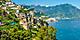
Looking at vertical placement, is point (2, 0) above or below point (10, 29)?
above

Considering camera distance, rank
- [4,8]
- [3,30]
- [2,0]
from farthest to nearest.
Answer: [2,0] < [4,8] < [3,30]

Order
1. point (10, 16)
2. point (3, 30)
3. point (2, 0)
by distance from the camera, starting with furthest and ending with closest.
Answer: point (2, 0) → point (10, 16) → point (3, 30)

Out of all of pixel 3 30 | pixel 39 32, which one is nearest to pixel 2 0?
pixel 39 32

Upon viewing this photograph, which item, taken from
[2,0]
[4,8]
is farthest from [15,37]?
[2,0]

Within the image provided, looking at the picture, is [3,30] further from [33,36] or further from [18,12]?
[18,12]

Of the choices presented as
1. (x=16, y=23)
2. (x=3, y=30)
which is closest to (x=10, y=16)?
(x=16, y=23)

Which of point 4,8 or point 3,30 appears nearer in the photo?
Result: point 3,30

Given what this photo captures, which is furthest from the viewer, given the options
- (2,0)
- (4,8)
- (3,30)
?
(2,0)

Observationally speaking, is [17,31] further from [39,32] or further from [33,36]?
[39,32]

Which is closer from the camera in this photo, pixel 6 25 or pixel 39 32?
pixel 6 25

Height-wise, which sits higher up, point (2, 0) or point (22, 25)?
point (2, 0)
